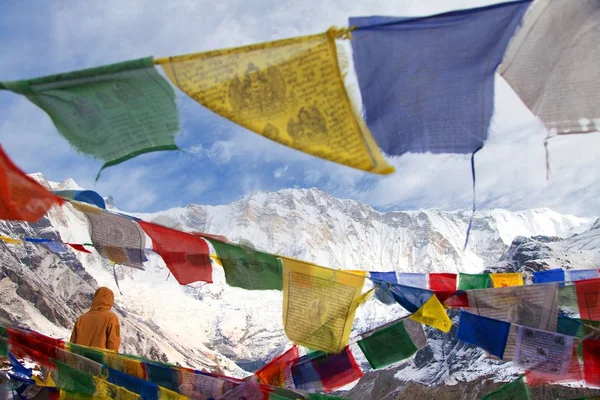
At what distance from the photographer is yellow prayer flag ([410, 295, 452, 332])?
17.6ft

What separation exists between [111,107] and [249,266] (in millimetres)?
2467

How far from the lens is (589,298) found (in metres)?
5.34

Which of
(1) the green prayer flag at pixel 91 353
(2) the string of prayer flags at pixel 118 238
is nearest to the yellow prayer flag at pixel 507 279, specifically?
(2) the string of prayer flags at pixel 118 238

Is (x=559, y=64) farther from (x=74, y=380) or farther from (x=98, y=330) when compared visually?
(x=98, y=330)

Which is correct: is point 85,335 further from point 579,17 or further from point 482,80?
point 579,17

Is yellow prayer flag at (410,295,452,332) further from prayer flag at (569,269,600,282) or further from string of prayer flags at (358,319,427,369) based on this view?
prayer flag at (569,269,600,282)

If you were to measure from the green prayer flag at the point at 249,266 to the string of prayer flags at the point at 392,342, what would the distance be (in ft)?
3.59

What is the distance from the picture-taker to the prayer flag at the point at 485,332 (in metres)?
A: 4.98

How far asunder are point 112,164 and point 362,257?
173 m

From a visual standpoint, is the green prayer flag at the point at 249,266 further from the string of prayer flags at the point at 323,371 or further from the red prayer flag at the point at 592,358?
the red prayer flag at the point at 592,358

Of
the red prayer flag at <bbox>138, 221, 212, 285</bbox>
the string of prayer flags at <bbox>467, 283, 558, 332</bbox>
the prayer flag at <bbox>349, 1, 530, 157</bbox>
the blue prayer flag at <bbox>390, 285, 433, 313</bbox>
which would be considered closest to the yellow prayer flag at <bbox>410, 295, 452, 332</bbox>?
the blue prayer flag at <bbox>390, 285, 433, 313</bbox>

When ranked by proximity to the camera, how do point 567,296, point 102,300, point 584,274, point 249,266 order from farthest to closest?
point 584,274
point 102,300
point 249,266
point 567,296

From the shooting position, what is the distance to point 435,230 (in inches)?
7367

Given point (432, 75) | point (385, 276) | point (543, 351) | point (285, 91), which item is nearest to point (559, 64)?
point (432, 75)
